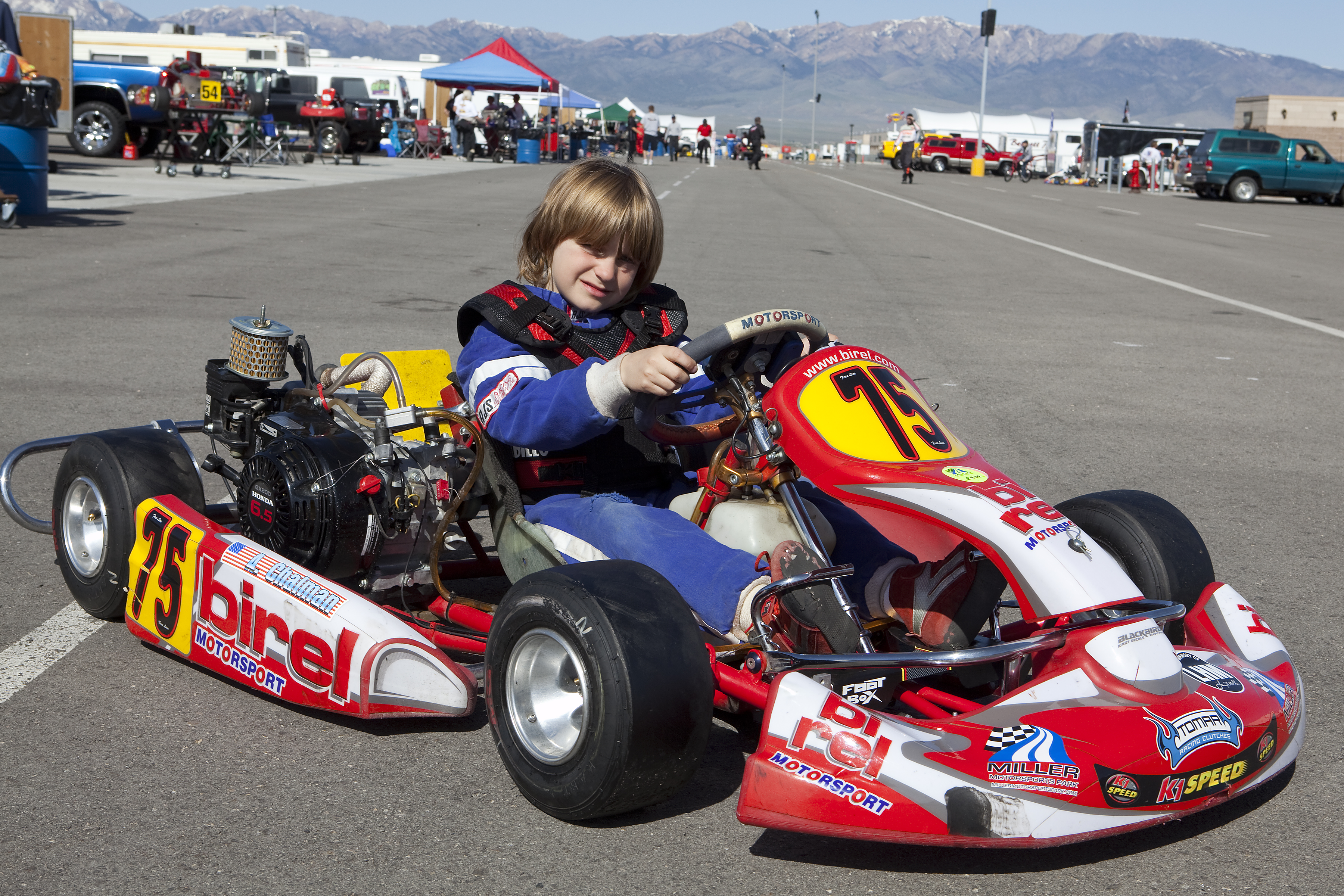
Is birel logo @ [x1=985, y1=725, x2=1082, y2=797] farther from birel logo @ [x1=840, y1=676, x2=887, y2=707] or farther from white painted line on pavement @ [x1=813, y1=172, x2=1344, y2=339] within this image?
white painted line on pavement @ [x1=813, y1=172, x2=1344, y2=339]

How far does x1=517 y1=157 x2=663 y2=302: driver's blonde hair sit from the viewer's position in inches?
119

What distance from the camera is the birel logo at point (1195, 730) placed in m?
2.21

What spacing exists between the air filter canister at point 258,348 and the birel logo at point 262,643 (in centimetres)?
70

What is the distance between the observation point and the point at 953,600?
2553 millimetres

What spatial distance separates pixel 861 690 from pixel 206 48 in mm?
63180

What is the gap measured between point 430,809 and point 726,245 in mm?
11963

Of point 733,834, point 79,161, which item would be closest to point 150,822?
point 733,834

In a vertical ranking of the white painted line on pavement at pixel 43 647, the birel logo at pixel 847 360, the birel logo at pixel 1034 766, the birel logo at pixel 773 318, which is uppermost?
the birel logo at pixel 773 318

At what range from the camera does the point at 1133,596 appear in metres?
2.42

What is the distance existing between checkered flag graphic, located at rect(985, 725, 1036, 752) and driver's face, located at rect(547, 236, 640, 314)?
145 centimetres

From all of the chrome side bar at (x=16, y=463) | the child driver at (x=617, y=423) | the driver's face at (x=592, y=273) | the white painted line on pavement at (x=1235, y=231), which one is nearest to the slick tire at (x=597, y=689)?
the child driver at (x=617, y=423)

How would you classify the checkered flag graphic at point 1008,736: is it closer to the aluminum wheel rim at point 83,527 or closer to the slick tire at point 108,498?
the slick tire at point 108,498

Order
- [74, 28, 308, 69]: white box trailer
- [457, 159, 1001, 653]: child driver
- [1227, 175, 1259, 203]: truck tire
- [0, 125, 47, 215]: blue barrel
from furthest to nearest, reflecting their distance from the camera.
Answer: [74, 28, 308, 69]: white box trailer → [1227, 175, 1259, 203]: truck tire → [0, 125, 47, 215]: blue barrel → [457, 159, 1001, 653]: child driver

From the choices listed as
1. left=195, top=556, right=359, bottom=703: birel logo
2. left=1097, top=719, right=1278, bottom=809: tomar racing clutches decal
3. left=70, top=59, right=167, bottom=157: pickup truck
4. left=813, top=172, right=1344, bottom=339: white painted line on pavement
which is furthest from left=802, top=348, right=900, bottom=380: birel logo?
left=70, top=59, right=167, bottom=157: pickup truck
